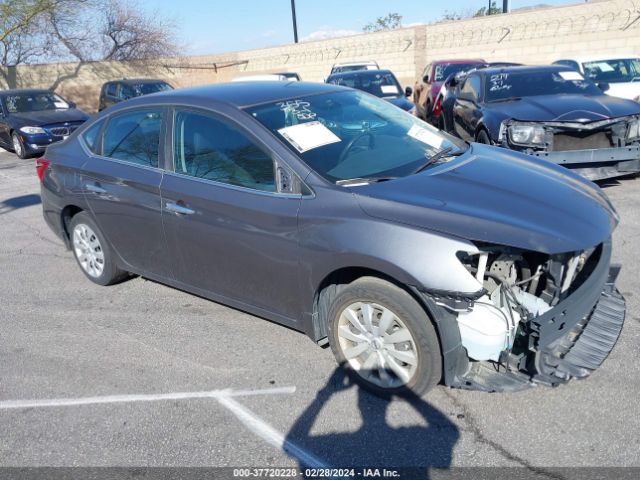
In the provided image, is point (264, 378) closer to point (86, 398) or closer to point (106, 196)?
point (86, 398)

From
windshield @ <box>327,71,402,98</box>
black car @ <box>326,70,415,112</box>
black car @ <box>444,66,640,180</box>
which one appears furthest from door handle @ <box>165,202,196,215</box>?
windshield @ <box>327,71,402,98</box>

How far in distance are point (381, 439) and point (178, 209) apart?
206cm

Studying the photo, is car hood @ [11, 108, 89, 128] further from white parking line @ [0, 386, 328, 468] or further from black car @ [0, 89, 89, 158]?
white parking line @ [0, 386, 328, 468]

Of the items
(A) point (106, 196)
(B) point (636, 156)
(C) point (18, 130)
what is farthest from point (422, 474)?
(C) point (18, 130)

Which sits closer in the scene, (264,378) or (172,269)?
(264,378)

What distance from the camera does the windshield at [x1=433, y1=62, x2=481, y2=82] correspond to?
51.2 feet

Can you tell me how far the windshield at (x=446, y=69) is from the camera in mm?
15617

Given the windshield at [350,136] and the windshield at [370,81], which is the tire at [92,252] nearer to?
the windshield at [350,136]

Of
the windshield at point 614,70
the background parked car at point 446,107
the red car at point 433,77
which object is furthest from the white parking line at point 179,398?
the red car at point 433,77

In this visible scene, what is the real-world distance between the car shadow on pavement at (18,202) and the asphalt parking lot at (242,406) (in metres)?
4.61

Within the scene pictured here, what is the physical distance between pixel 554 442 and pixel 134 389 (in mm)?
2476

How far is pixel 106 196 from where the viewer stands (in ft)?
14.8

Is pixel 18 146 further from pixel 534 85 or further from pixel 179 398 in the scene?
pixel 179 398

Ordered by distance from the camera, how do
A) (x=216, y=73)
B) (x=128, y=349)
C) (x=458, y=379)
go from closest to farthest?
(x=458, y=379) → (x=128, y=349) → (x=216, y=73)
